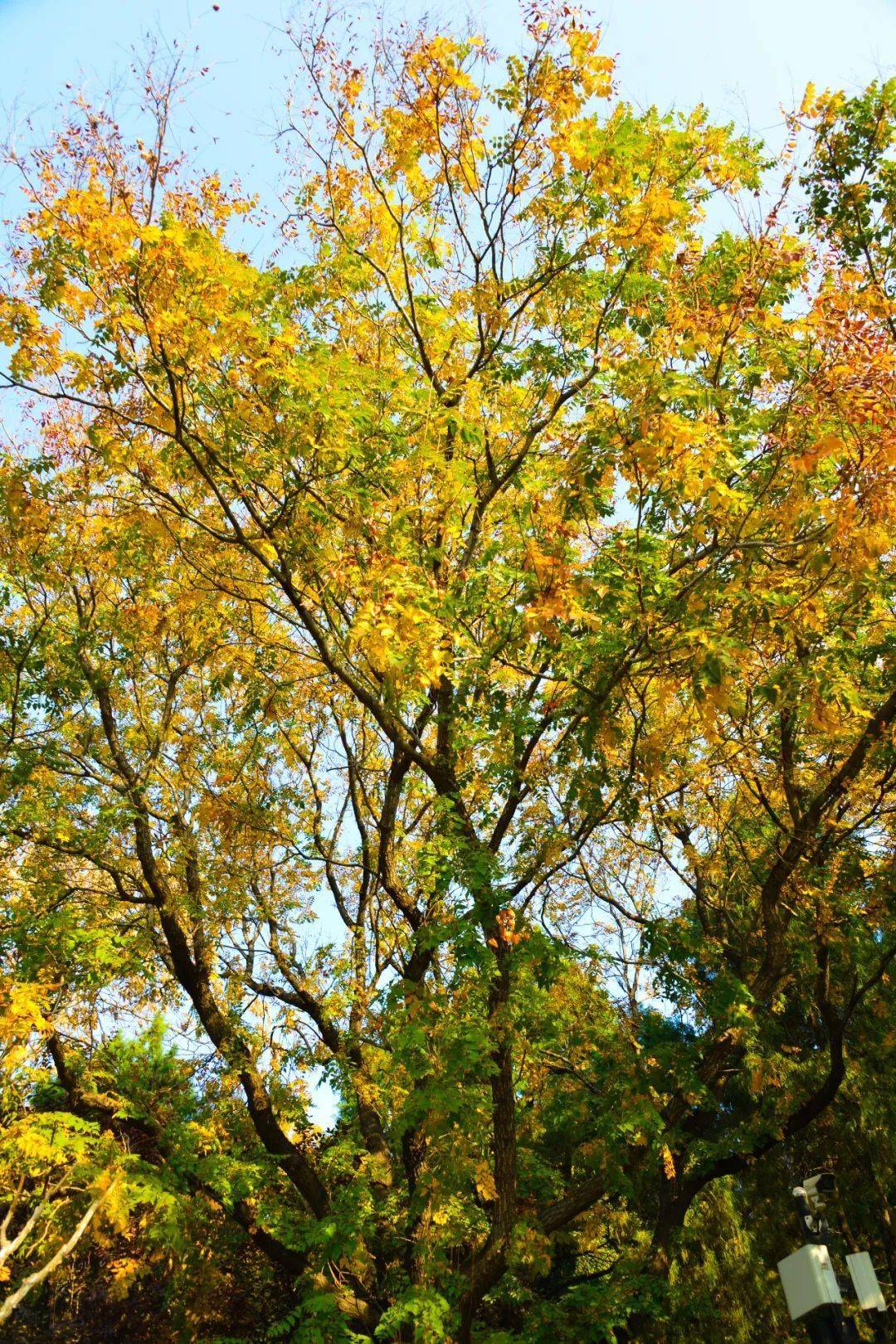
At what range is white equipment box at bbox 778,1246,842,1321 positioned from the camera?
5500 millimetres

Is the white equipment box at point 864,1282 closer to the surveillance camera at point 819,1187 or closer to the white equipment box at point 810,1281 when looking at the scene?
the surveillance camera at point 819,1187

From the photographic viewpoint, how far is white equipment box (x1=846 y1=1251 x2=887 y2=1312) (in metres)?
5.98

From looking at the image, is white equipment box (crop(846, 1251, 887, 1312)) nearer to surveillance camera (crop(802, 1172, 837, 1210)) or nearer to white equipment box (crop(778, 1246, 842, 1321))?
surveillance camera (crop(802, 1172, 837, 1210))

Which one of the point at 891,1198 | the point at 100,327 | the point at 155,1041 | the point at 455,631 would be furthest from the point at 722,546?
the point at 891,1198

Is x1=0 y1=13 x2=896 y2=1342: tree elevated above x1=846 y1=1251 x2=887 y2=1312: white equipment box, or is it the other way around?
x1=0 y1=13 x2=896 y2=1342: tree

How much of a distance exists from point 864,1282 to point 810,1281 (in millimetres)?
750

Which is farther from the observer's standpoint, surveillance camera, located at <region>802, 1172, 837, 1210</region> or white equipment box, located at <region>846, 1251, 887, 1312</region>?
surveillance camera, located at <region>802, 1172, 837, 1210</region>

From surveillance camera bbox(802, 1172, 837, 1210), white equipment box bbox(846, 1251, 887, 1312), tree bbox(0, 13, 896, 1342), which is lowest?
white equipment box bbox(846, 1251, 887, 1312)

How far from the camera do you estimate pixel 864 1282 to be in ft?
20.0

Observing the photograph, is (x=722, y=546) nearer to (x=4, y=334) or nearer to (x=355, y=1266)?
(x=4, y=334)

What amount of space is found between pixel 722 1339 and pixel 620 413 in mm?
10771

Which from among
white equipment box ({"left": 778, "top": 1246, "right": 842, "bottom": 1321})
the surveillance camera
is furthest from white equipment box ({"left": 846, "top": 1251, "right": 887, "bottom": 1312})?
white equipment box ({"left": 778, "top": 1246, "right": 842, "bottom": 1321})

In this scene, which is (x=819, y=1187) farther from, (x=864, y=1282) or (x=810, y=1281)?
(x=810, y=1281)

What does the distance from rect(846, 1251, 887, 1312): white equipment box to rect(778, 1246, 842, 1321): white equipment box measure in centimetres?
45
